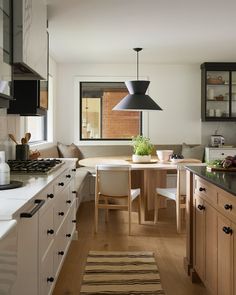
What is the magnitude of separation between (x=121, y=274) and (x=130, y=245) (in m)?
0.76

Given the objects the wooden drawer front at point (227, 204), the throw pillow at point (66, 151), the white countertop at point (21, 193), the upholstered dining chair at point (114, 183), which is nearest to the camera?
the white countertop at point (21, 193)

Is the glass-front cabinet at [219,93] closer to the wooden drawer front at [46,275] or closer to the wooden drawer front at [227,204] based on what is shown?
the wooden drawer front at [227,204]

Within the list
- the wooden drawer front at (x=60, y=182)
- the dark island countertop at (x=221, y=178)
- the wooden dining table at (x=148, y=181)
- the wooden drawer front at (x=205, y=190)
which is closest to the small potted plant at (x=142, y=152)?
the wooden dining table at (x=148, y=181)

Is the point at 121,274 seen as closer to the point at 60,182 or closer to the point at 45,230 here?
the point at 60,182

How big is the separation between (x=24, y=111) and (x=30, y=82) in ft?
0.83

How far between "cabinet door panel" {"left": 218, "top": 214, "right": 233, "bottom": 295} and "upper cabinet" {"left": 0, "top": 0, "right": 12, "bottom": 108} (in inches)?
56.3

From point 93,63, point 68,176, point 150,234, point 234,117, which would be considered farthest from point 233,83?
point 68,176

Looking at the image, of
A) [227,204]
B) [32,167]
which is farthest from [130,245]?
[227,204]

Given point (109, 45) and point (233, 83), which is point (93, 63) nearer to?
point (109, 45)

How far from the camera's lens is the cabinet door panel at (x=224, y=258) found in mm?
1834

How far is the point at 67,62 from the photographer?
6262 mm

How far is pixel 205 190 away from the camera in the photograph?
239 cm

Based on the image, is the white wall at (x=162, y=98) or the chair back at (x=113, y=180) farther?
the white wall at (x=162, y=98)

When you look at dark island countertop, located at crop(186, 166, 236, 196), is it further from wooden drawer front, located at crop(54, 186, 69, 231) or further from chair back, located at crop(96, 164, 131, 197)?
chair back, located at crop(96, 164, 131, 197)
